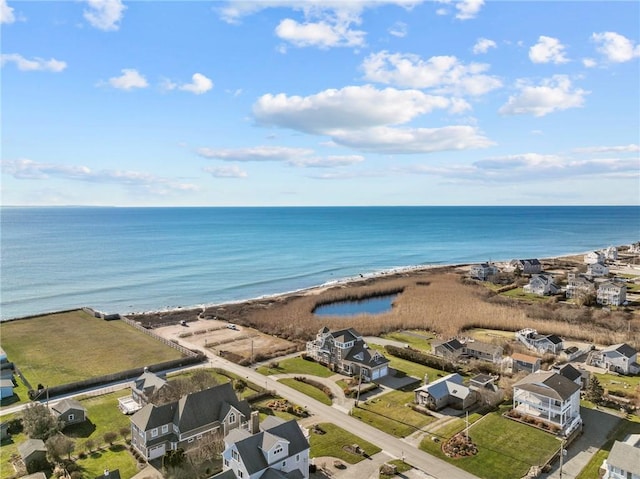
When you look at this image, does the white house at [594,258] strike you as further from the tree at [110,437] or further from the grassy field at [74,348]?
the tree at [110,437]

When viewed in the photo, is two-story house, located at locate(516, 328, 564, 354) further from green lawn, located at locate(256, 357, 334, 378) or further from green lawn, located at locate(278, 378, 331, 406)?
green lawn, located at locate(278, 378, 331, 406)

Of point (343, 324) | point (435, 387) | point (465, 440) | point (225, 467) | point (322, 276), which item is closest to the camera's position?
point (225, 467)

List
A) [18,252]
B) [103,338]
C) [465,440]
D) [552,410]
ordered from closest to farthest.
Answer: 1. [465,440]
2. [552,410]
3. [103,338]
4. [18,252]

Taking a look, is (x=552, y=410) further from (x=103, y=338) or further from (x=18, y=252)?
(x=18, y=252)

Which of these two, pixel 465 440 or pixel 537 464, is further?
pixel 465 440

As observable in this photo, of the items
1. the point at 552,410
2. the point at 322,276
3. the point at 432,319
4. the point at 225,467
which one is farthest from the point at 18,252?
the point at 552,410

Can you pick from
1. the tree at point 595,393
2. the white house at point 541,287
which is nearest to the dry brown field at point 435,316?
the white house at point 541,287
